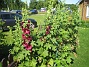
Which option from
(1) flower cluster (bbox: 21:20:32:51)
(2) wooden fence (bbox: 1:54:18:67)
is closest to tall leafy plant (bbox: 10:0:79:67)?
(1) flower cluster (bbox: 21:20:32:51)

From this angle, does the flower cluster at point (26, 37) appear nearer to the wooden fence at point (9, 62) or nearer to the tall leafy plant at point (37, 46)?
the tall leafy plant at point (37, 46)

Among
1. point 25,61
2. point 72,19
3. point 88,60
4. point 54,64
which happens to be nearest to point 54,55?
point 54,64

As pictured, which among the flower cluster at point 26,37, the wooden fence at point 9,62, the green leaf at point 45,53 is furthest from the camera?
the green leaf at point 45,53

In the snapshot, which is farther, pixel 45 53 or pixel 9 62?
pixel 45 53

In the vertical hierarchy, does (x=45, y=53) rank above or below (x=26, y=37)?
below

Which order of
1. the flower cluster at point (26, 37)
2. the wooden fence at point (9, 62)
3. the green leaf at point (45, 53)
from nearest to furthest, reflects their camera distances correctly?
the wooden fence at point (9, 62) → the flower cluster at point (26, 37) → the green leaf at point (45, 53)

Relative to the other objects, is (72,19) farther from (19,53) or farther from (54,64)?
(19,53)

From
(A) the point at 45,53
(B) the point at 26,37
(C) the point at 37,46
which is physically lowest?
(A) the point at 45,53

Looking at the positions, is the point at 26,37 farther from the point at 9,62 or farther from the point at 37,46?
the point at 9,62

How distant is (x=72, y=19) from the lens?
1109 cm

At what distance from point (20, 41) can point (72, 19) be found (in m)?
6.17

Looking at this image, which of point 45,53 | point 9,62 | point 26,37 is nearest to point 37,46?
point 45,53

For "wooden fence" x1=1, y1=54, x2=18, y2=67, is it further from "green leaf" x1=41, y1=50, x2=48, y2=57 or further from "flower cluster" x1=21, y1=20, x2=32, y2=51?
"green leaf" x1=41, y1=50, x2=48, y2=57

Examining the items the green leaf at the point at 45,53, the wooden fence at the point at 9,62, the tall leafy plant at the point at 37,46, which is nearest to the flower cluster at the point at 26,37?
the tall leafy plant at the point at 37,46
